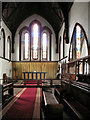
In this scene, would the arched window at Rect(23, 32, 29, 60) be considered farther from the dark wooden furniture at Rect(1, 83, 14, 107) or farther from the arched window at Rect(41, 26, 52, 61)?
the dark wooden furniture at Rect(1, 83, 14, 107)

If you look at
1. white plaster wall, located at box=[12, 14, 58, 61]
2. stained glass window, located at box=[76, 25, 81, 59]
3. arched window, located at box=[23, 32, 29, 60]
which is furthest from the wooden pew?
arched window, located at box=[23, 32, 29, 60]

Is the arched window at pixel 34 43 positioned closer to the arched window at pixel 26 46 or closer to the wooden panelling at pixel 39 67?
the arched window at pixel 26 46

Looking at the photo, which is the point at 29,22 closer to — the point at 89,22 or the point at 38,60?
the point at 38,60

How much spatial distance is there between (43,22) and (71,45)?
7834 mm

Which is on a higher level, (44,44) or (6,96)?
(44,44)

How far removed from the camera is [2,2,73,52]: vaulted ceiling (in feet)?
46.1

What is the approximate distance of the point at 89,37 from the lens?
7398mm

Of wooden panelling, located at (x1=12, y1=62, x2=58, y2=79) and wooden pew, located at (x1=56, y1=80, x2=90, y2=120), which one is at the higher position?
wooden panelling, located at (x1=12, y1=62, x2=58, y2=79)

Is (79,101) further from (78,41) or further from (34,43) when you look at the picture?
(34,43)

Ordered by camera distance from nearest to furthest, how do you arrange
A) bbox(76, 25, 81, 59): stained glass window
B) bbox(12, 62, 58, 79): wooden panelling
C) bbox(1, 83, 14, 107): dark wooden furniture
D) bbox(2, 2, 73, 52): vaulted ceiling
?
bbox(1, 83, 14, 107): dark wooden furniture → bbox(76, 25, 81, 59): stained glass window → bbox(2, 2, 73, 52): vaulted ceiling → bbox(12, 62, 58, 79): wooden panelling

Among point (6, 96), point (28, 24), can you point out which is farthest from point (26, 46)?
point (6, 96)

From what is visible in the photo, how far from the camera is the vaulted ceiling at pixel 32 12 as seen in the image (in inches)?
553

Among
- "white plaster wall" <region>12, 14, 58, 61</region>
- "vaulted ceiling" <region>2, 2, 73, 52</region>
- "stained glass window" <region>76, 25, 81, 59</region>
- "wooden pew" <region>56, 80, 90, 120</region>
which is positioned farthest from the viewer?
"white plaster wall" <region>12, 14, 58, 61</region>

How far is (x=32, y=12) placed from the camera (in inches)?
692
